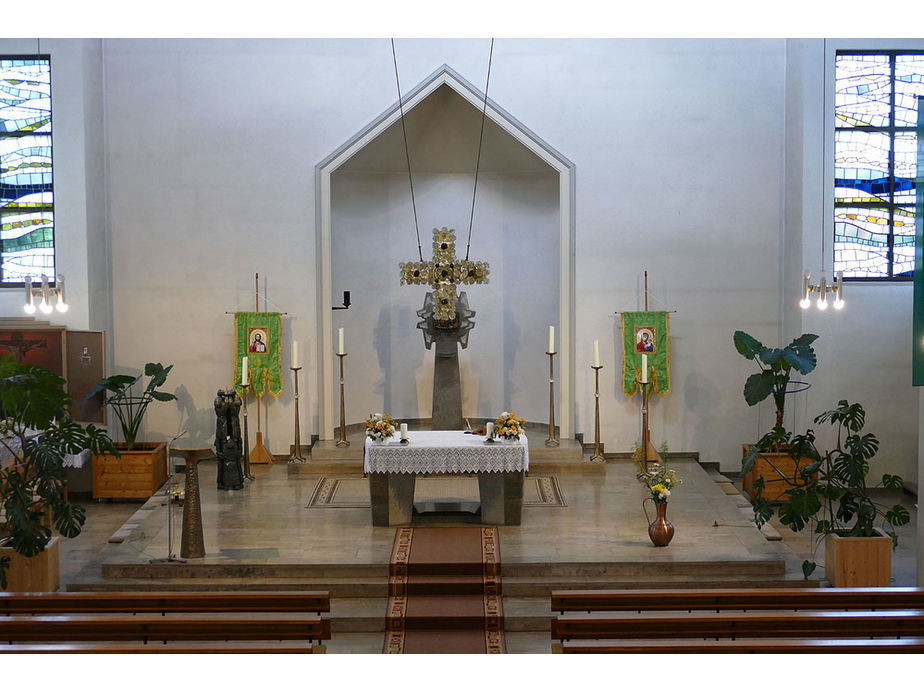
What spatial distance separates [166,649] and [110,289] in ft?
29.9

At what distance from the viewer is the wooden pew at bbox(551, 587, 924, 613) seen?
692 cm

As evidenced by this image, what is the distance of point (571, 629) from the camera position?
672 centimetres

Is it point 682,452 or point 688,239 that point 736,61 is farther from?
point 682,452

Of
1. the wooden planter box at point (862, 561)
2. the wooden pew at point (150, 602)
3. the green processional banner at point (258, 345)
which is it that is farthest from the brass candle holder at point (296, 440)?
the wooden planter box at point (862, 561)

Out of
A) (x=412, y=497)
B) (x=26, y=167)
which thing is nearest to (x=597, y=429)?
(x=412, y=497)

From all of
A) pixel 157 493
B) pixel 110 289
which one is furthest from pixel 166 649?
pixel 110 289

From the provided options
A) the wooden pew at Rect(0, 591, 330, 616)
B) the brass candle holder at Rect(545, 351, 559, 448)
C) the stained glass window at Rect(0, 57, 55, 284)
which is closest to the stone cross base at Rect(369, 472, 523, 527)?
the brass candle holder at Rect(545, 351, 559, 448)

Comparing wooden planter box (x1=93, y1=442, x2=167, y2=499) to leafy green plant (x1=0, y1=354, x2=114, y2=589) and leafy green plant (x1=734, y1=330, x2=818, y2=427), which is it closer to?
leafy green plant (x1=0, y1=354, x2=114, y2=589)

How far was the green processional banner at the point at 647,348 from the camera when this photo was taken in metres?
14.1

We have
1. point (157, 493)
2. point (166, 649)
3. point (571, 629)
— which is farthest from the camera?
point (157, 493)

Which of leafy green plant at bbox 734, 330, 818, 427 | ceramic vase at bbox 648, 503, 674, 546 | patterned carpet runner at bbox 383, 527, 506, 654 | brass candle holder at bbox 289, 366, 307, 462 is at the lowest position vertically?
patterned carpet runner at bbox 383, 527, 506, 654

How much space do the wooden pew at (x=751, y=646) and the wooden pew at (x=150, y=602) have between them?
1946mm

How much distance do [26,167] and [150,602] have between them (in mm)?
8596

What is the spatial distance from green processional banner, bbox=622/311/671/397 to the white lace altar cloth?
164 inches
